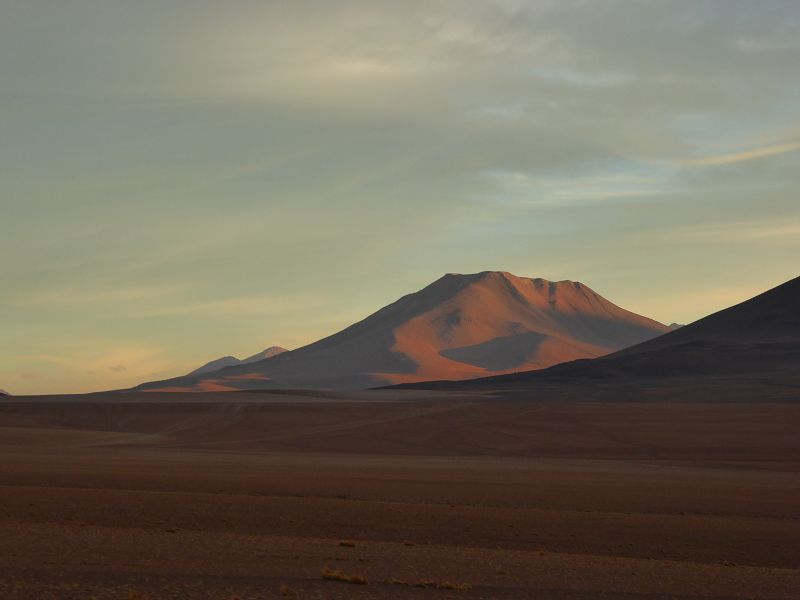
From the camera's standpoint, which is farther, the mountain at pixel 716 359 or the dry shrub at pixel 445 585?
the mountain at pixel 716 359

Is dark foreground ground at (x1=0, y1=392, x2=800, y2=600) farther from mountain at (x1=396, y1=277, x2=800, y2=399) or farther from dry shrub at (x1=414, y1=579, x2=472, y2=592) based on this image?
mountain at (x1=396, y1=277, x2=800, y2=399)

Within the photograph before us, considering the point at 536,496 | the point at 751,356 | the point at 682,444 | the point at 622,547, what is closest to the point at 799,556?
the point at 622,547

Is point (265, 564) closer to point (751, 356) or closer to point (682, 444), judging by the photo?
point (682, 444)

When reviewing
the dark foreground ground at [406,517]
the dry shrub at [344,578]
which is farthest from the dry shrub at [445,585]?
the dry shrub at [344,578]

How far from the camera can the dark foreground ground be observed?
55.2 feet

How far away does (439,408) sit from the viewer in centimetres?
7962

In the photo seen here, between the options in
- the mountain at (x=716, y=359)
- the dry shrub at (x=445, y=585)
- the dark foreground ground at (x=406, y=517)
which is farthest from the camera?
the mountain at (x=716, y=359)

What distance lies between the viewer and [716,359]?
455 ft

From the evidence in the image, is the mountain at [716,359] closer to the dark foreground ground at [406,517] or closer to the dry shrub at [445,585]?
the dark foreground ground at [406,517]

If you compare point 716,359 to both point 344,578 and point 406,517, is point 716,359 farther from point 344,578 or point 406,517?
point 344,578

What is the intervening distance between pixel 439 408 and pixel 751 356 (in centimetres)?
7135

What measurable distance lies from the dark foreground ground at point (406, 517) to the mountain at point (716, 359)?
58.2 metres

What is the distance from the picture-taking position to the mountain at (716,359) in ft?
398

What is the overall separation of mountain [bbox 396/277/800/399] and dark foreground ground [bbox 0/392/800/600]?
58.2 metres
